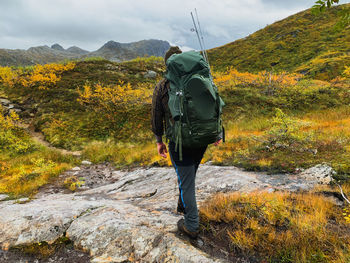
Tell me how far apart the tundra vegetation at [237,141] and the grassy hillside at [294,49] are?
248 cm

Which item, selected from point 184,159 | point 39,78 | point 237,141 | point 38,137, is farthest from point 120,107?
point 184,159

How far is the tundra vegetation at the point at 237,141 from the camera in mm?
2582

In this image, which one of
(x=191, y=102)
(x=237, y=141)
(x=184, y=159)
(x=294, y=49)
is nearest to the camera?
(x=191, y=102)

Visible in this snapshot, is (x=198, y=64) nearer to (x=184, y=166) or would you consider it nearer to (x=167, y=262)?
(x=184, y=166)

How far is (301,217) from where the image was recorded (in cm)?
269

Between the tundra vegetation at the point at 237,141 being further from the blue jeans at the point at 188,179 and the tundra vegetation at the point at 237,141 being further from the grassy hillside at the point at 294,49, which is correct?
the grassy hillside at the point at 294,49

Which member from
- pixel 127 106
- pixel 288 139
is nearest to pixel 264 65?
pixel 127 106

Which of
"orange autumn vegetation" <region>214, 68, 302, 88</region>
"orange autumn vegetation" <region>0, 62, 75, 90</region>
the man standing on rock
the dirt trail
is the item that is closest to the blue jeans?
the man standing on rock

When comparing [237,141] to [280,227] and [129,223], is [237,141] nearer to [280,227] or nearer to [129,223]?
[280,227]

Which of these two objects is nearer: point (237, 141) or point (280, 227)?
point (280, 227)

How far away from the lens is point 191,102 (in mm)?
2328

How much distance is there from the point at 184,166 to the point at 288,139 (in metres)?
6.03

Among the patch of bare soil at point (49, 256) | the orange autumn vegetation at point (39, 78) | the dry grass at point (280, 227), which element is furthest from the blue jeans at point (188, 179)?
the orange autumn vegetation at point (39, 78)

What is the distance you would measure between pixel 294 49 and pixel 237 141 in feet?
173
